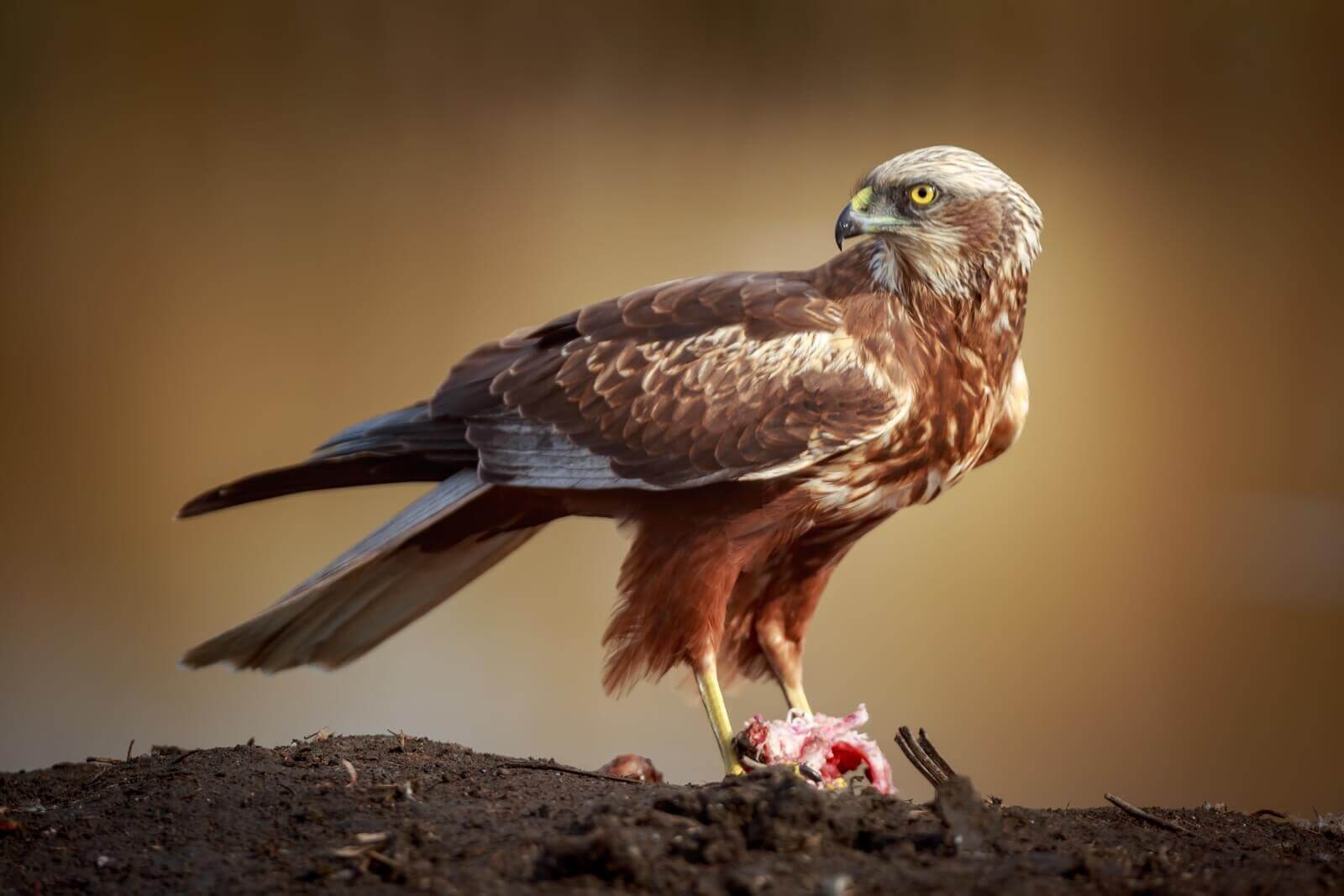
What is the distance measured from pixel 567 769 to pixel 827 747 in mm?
546

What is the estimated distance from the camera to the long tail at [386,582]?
9.96ft

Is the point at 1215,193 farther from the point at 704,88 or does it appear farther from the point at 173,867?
the point at 173,867

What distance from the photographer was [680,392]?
2.90 meters

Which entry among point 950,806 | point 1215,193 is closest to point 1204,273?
point 1215,193

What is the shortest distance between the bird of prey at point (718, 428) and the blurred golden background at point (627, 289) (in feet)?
7.20

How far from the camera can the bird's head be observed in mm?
2846

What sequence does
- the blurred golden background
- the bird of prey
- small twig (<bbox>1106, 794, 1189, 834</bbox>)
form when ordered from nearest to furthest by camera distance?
small twig (<bbox>1106, 794, 1189, 834</bbox>)
the bird of prey
the blurred golden background

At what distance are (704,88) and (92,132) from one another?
2.42 metres

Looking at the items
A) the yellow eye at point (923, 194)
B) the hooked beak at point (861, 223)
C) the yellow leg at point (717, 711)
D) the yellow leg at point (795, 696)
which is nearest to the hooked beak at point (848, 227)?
the hooked beak at point (861, 223)

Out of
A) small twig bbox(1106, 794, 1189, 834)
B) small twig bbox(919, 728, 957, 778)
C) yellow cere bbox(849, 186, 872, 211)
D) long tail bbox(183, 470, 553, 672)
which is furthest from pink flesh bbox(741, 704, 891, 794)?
yellow cere bbox(849, 186, 872, 211)

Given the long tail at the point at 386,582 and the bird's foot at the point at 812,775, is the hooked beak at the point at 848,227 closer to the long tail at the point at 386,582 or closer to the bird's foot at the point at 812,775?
the long tail at the point at 386,582

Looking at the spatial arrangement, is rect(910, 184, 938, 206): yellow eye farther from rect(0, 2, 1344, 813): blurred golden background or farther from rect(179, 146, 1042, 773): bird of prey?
rect(0, 2, 1344, 813): blurred golden background

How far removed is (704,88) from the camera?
5.34m

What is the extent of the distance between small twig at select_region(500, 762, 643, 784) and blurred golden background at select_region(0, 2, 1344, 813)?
8.96 feet
